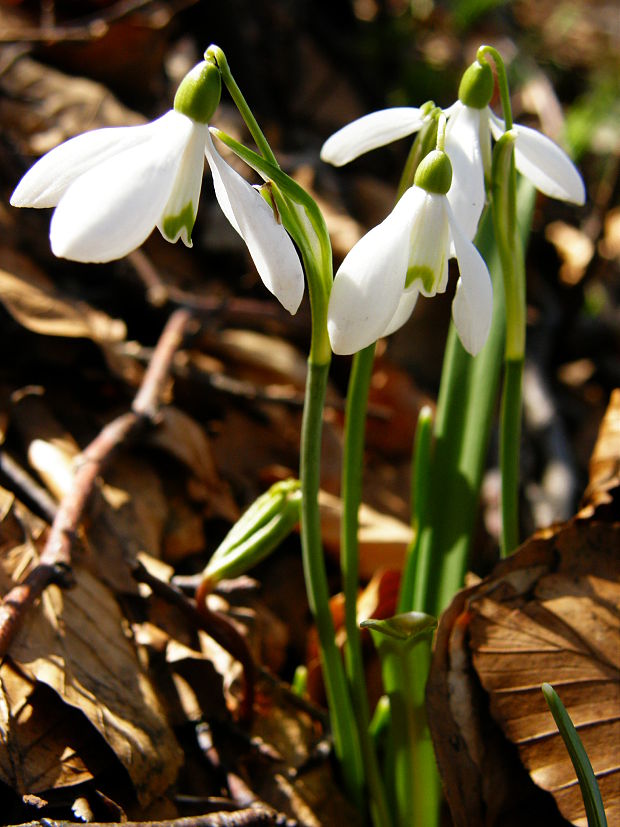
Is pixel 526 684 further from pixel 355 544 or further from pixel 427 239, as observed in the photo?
pixel 427 239

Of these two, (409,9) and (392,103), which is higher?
(409,9)

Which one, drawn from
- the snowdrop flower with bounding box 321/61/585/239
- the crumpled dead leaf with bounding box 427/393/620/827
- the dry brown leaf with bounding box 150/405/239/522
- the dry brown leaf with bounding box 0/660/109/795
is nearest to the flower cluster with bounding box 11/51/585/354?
the snowdrop flower with bounding box 321/61/585/239

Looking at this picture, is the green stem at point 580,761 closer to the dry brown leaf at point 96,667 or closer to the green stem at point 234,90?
the dry brown leaf at point 96,667

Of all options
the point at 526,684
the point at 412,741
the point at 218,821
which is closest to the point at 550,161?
the point at 526,684

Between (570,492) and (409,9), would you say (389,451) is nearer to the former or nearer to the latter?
(570,492)

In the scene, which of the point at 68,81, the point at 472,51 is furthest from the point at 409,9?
the point at 68,81

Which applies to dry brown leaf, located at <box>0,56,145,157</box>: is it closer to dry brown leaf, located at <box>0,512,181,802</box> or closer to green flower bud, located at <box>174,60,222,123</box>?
dry brown leaf, located at <box>0,512,181,802</box>
